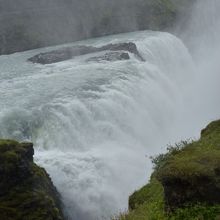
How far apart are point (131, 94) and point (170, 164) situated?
56.9 feet

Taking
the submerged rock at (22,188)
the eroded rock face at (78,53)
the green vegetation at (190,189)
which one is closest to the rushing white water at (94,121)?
the eroded rock face at (78,53)

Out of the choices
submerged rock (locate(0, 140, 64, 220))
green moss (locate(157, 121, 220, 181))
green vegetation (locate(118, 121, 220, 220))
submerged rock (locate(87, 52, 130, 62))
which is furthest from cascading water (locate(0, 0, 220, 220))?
green vegetation (locate(118, 121, 220, 220))

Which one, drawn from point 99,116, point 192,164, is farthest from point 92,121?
point 192,164

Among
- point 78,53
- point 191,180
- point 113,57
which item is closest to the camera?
point 191,180

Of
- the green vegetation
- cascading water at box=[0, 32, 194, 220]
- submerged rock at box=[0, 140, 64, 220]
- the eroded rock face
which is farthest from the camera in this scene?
the eroded rock face

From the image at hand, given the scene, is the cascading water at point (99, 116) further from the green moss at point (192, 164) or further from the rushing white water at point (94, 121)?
the green moss at point (192, 164)

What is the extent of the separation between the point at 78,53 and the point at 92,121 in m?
16.7

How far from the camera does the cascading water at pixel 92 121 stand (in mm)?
17750

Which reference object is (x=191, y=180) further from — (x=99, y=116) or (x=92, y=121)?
(x=99, y=116)

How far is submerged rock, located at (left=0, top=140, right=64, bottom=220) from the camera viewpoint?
14.4m

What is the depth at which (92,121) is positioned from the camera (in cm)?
2255

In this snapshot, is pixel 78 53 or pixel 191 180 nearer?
pixel 191 180

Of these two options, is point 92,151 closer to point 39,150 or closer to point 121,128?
point 39,150

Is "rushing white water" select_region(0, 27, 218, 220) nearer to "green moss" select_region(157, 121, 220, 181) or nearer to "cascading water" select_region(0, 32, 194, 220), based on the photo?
"cascading water" select_region(0, 32, 194, 220)
